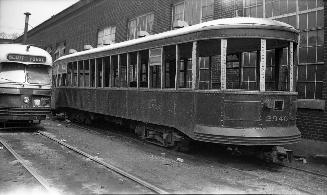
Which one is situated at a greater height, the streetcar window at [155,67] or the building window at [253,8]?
the building window at [253,8]

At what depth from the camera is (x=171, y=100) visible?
8688mm

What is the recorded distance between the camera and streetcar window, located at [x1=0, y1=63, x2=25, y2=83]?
39.9 feet

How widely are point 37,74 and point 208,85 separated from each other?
22.2 ft

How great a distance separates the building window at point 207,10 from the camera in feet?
45.0

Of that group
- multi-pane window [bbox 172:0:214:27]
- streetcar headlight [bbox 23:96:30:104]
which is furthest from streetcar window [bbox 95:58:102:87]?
multi-pane window [bbox 172:0:214:27]

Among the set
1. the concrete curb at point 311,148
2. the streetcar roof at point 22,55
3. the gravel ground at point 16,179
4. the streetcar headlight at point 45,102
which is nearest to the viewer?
the gravel ground at point 16,179

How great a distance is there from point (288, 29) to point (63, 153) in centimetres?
583

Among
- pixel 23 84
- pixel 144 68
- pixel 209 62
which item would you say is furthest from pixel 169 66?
pixel 23 84

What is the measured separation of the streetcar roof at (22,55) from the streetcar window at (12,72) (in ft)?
0.60

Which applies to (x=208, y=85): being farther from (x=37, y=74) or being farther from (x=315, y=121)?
(x=37, y=74)

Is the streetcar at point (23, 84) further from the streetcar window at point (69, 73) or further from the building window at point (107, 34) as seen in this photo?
the building window at point (107, 34)

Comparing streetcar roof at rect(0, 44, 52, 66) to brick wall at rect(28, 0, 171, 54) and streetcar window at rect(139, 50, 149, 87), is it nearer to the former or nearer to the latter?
streetcar window at rect(139, 50, 149, 87)

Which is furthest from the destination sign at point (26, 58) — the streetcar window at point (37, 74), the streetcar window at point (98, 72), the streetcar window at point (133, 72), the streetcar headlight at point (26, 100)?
the streetcar window at point (133, 72)

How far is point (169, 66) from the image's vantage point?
915 cm
